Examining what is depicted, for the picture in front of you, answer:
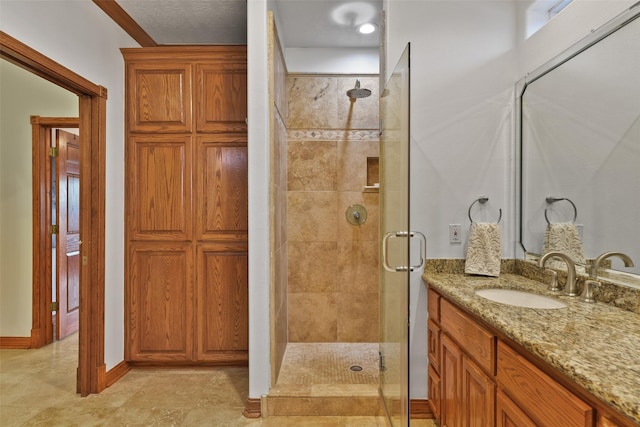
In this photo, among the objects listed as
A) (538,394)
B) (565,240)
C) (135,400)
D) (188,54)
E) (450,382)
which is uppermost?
(188,54)

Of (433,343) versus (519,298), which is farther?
(433,343)

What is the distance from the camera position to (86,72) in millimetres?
2197

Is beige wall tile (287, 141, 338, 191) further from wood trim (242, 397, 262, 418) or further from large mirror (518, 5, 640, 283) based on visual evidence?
wood trim (242, 397, 262, 418)

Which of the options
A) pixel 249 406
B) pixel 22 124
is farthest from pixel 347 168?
pixel 22 124

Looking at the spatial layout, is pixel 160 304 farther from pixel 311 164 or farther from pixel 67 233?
pixel 311 164

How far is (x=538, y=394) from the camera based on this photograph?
101 centimetres

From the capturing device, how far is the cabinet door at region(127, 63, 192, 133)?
2568 mm

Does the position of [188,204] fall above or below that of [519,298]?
above

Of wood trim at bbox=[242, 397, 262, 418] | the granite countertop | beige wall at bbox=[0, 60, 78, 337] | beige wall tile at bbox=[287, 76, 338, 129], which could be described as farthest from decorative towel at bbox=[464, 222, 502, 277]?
beige wall at bbox=[0, 60, 78, 337]

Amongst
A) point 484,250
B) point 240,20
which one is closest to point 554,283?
point 484,250

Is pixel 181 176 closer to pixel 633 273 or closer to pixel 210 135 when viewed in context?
pixel 210 135

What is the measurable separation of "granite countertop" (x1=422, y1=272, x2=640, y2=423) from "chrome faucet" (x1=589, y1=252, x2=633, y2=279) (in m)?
0.15

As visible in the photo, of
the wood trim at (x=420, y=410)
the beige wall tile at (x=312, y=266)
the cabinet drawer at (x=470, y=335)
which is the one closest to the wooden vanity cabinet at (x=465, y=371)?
the cabinet drawer at (x=470, y=335)

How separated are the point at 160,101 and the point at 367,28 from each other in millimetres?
1751
